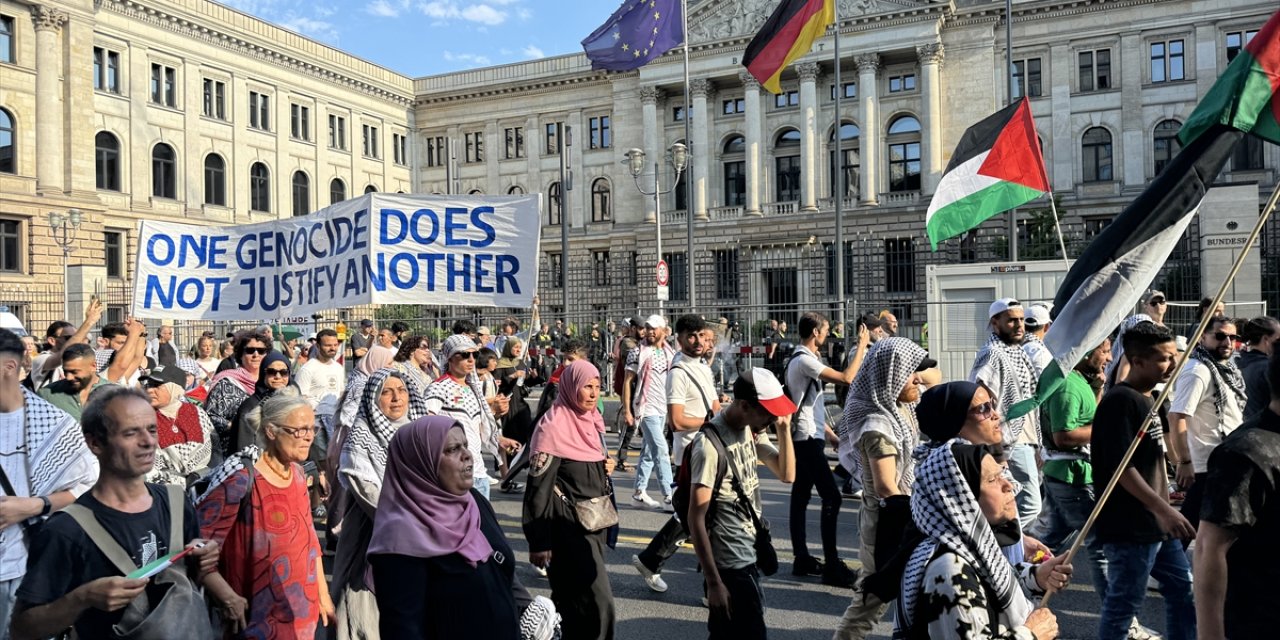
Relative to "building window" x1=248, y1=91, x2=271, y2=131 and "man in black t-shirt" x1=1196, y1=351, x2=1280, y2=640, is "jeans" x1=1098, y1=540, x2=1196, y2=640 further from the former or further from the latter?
"building window" x1=248, y1=91, x2=271, y2=131

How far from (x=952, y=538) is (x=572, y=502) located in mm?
2505

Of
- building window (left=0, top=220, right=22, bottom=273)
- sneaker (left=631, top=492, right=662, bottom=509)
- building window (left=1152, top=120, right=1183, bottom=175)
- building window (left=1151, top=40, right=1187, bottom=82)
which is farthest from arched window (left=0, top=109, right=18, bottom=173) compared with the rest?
building window (left=1151, top=40, right=1187, bottom=82)

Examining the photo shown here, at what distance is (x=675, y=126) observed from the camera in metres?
46.0

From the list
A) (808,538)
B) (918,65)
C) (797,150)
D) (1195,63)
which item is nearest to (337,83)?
(797,150)

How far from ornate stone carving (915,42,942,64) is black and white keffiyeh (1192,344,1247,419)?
36.6 m

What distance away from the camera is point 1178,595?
4.49m

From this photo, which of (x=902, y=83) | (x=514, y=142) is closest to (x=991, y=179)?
(x=902, y=83)

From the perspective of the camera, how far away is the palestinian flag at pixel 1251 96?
3760 mm

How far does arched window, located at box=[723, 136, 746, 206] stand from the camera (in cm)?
4541

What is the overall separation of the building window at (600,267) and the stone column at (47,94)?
2350 centimetres

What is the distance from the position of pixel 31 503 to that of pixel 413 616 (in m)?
1.43

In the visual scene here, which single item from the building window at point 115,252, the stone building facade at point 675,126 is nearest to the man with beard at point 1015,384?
the stone building facade at point 675,126

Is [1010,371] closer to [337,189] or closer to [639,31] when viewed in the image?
[639,31]

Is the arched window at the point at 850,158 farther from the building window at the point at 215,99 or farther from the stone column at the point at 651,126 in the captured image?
the building window at the point at 215,99
